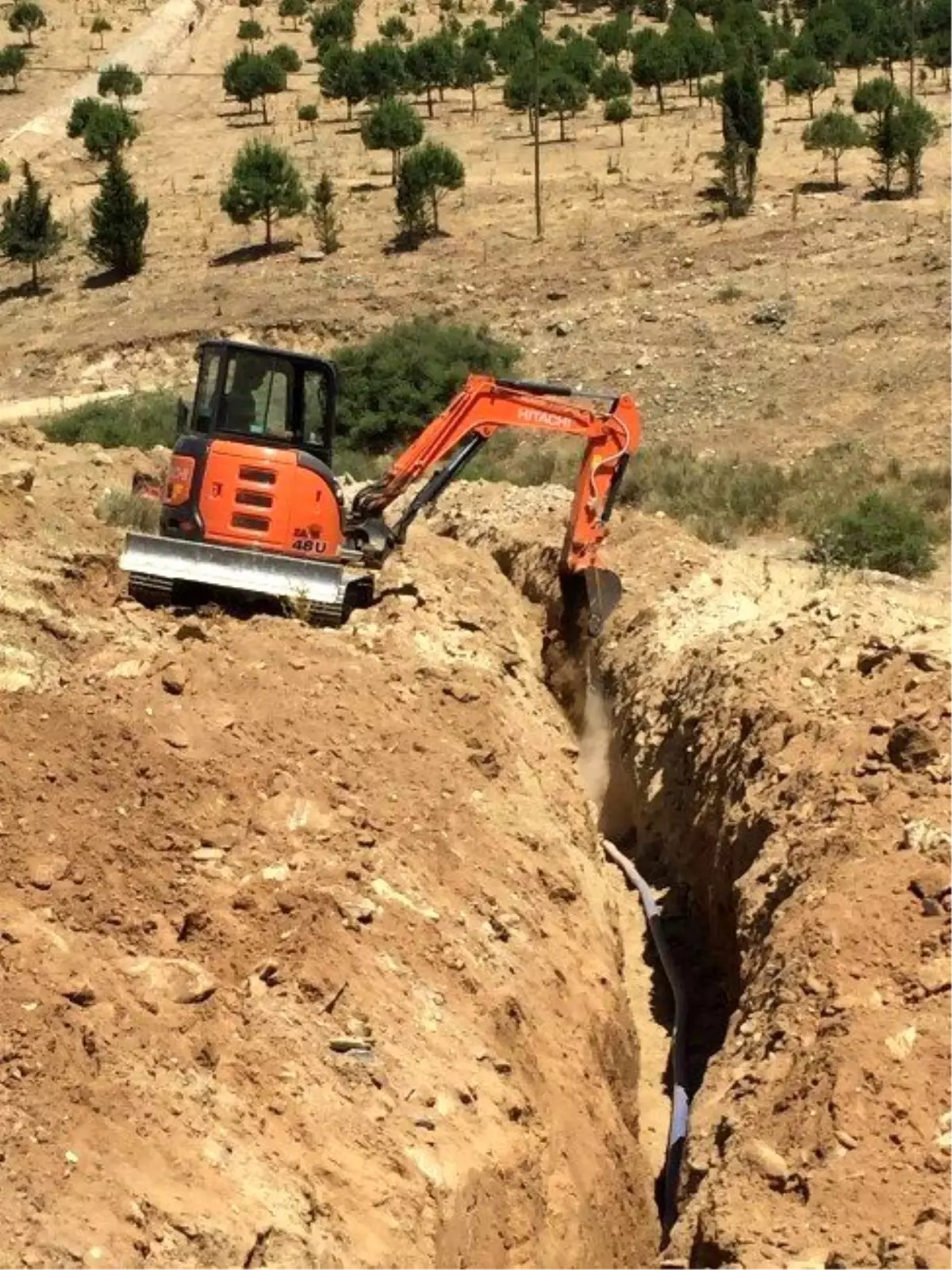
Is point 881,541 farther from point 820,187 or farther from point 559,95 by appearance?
point 559,95

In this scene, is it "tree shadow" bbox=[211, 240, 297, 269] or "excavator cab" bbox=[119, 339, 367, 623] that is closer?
"excavator cab" bbox=[119, 339, 367, 623]

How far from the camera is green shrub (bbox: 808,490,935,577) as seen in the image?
21359 millimetres

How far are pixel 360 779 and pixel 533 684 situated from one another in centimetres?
462

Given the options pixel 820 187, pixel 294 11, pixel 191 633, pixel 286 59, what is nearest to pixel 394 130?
pixel 820 187

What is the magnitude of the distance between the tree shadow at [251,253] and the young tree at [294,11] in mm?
34818

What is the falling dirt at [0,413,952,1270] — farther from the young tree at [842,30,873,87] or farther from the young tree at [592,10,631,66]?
the young tree at [592,10,631,66]

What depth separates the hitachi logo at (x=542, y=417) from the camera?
14789 millimetres

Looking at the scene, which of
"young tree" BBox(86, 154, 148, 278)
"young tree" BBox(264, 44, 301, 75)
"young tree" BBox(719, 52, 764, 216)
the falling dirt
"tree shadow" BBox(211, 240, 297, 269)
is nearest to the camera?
the falling dirt

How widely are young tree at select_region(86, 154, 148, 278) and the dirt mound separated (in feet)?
110

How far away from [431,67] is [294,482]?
5002 cm

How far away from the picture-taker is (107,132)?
56.3m

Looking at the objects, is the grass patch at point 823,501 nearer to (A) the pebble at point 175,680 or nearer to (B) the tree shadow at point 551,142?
(A) the pebble at point 175,680

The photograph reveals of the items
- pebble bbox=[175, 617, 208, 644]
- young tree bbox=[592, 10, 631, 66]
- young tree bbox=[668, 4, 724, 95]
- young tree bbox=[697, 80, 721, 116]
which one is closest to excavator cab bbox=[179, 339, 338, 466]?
pebble bbox=[175, 617, 208, 644]

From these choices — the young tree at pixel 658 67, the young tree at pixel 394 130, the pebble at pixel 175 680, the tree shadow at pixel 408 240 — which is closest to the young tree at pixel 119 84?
the young tree at pixel 394 130
